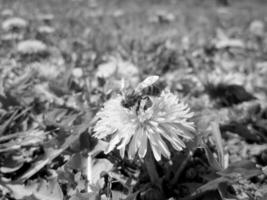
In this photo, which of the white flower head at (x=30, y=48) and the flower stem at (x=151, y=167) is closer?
the flower stem at (x=151, y=167)

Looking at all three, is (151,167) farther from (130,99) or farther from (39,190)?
(39,190)

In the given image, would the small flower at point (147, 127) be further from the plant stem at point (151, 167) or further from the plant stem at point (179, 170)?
the plant stem at point (179, 170)

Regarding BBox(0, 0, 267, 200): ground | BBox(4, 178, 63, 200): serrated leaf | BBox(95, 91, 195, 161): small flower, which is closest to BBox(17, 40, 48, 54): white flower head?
BBox(0, 0, 267, 200): ground

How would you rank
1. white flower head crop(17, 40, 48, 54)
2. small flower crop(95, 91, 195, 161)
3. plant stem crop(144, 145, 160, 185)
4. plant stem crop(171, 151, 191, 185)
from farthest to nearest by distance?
1. white flower head crop(17, 40, 48, 54)
2. plant stem crop(171, 151, 191, 185)
3. plant stem crop(144, 145, 160, 185)
4. small flower crop(95, 91, 195, 161)

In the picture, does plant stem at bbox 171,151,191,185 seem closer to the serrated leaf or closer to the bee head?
the bee head

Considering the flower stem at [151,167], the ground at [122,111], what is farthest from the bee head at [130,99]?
the flower stem at [151,167]

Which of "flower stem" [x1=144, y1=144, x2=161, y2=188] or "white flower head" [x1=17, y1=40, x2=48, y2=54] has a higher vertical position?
"white flower head" [x1=17, y1=40, x2=48, y2=54]
